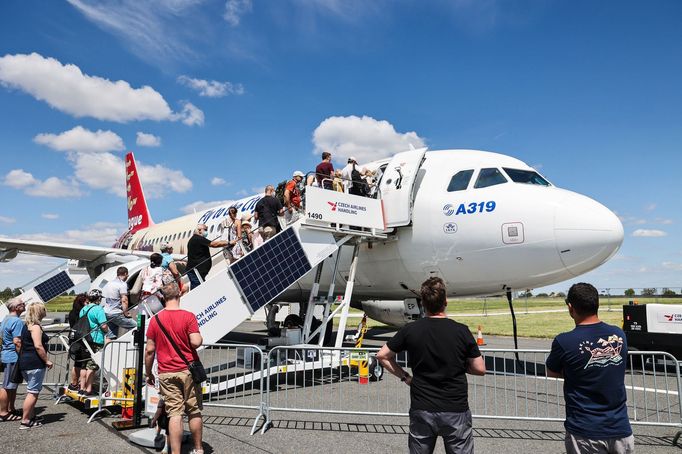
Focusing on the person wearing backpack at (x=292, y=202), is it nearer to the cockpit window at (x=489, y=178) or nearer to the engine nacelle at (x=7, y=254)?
the cockpit window at (x=489, y=178)

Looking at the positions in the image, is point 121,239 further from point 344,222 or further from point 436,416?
point 436,416

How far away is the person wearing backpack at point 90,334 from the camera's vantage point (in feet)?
25.8

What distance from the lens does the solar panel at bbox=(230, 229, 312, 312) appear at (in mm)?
8383

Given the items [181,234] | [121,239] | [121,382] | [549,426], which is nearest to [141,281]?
[121,382]

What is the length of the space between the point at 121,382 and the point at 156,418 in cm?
213

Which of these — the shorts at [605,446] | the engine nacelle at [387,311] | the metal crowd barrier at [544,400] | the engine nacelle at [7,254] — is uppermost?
the engine nacelle at [7,254]

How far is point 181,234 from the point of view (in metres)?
20.1

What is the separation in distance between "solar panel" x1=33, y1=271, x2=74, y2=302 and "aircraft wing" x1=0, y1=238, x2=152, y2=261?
90 cm

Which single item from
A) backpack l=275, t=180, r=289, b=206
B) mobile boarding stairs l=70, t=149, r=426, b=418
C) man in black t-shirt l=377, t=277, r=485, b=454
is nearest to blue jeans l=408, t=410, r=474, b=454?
man in black t-shirt l=377, t=277, r=485, b=454

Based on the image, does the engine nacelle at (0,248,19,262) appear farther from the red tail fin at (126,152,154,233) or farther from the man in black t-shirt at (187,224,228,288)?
the man in black t-shirt at (187,224,228,288)

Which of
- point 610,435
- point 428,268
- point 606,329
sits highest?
point 428,268

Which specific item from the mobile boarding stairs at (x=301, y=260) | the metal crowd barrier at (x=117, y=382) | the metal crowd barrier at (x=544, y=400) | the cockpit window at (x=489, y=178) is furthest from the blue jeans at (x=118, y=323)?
the cockpit window at (x=489, y=178)

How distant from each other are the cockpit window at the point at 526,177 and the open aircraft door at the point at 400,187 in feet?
5.80

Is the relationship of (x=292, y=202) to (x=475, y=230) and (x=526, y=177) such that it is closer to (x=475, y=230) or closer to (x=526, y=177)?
(x=475, y=230)
